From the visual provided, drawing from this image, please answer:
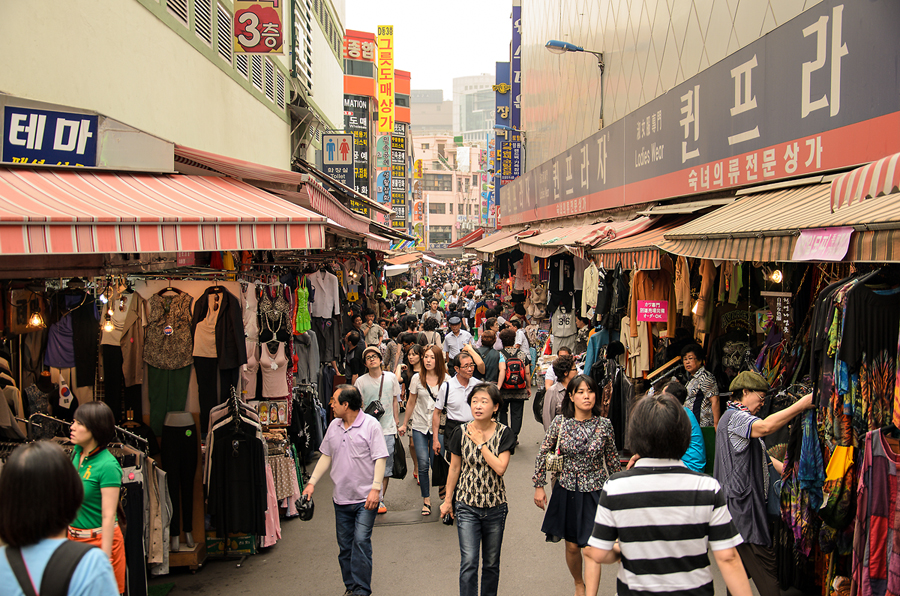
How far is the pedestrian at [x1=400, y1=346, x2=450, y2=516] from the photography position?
303 inches

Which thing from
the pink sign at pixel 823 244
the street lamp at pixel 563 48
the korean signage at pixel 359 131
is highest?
the korean signage at pixel 359 131

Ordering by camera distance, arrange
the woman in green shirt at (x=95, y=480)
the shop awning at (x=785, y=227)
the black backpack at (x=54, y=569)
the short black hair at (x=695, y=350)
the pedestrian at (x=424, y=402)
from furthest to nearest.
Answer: the pedestrian at (x=424, y=402)
the short black hair at (x=695, y=350)
the woman in green shirt at (x=95, y=480)
the shop awning at (x=785, y=227)
the black backpack at (x=54, y=569)

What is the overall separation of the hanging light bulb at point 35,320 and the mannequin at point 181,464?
1.39 metres

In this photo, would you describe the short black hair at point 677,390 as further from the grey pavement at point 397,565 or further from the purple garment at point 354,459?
the purple garment at point 354,459

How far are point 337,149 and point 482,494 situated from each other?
19153 mm

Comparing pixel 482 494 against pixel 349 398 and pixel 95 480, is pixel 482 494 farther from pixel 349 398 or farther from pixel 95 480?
pixel 95 480

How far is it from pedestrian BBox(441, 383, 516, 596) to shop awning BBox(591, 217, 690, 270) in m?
2.64

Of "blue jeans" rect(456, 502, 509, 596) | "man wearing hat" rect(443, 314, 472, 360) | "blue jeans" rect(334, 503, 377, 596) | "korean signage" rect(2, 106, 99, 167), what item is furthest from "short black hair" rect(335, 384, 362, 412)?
"man wearing hat" rect(443, 314, 472, 360)

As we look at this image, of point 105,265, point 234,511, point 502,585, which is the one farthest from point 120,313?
point 502,585

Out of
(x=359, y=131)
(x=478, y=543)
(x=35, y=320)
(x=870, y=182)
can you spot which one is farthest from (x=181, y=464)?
(x=359, y=131)

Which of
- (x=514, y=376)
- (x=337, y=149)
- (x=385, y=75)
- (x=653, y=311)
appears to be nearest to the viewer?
(x=653, y=311)

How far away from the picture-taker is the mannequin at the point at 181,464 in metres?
6.22

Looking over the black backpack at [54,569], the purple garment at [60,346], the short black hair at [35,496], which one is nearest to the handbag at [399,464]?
the purple garment at [60,346]

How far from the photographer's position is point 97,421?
13.3 feet
